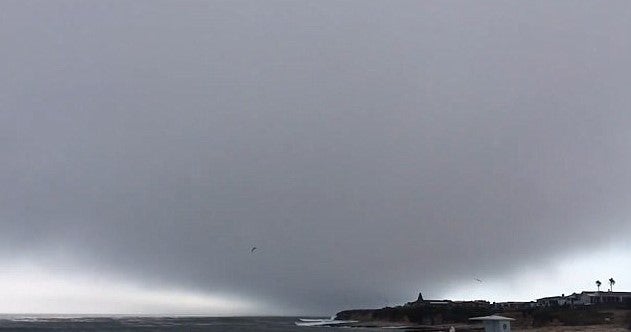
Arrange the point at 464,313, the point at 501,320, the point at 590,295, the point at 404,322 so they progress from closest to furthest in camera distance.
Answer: the point at 501,320, the point at 590,295, the point at 464,313, the point at 404,322

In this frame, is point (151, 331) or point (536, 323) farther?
point (151, 331)

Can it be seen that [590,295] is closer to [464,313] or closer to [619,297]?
[619,297]

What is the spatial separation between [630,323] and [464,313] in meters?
73.5

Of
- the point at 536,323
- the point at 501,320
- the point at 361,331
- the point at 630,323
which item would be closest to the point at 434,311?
the point at 361,331

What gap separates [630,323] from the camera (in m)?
78.1

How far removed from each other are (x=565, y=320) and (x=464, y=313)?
5508cm

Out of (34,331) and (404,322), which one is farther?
(404,322)

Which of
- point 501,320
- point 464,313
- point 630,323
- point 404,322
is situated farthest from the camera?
point 404,322

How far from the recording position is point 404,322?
173875 mm

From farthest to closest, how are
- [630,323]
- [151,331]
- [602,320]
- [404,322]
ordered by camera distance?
[404,322], [151,331], [602,320], [630,323]

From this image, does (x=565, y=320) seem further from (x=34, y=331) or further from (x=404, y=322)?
(x=34, y=331)

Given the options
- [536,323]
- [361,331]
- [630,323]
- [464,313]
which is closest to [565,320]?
[536,323]

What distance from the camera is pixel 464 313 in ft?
492

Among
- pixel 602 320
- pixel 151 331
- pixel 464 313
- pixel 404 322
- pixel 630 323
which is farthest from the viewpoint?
pixel 404 322
